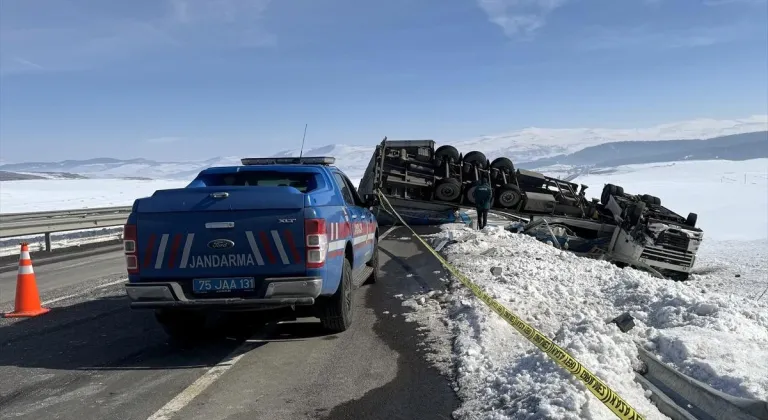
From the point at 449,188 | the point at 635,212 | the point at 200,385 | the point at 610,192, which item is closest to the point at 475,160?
the point at 449,188

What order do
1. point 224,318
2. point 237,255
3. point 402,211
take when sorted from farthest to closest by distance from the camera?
1. point 402,211
2. point 224,318
3. point 237,255

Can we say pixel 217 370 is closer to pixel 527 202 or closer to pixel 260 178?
pixel 260 178

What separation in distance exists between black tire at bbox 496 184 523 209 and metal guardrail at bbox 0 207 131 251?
1250cm

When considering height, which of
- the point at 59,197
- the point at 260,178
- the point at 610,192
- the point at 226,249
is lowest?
the point at 59,197

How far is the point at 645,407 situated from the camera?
12.2ft

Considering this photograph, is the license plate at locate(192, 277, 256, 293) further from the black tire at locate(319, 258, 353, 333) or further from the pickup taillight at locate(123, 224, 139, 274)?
the black tire at locate(319, 258, 353, 333)

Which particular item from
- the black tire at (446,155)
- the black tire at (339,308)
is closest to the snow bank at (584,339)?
the black tire at (339,308)

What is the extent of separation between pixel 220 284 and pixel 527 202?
12.8 m

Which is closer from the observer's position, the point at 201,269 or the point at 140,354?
the point at 201,269

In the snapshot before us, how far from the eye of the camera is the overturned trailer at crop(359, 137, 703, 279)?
1327 cm

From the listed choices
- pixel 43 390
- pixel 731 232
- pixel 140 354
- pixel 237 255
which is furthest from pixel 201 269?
pixel 731 232

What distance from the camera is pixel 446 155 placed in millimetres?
17672

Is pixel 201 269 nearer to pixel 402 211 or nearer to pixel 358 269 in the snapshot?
pixel 358 269

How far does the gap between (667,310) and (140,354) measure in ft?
17.5
